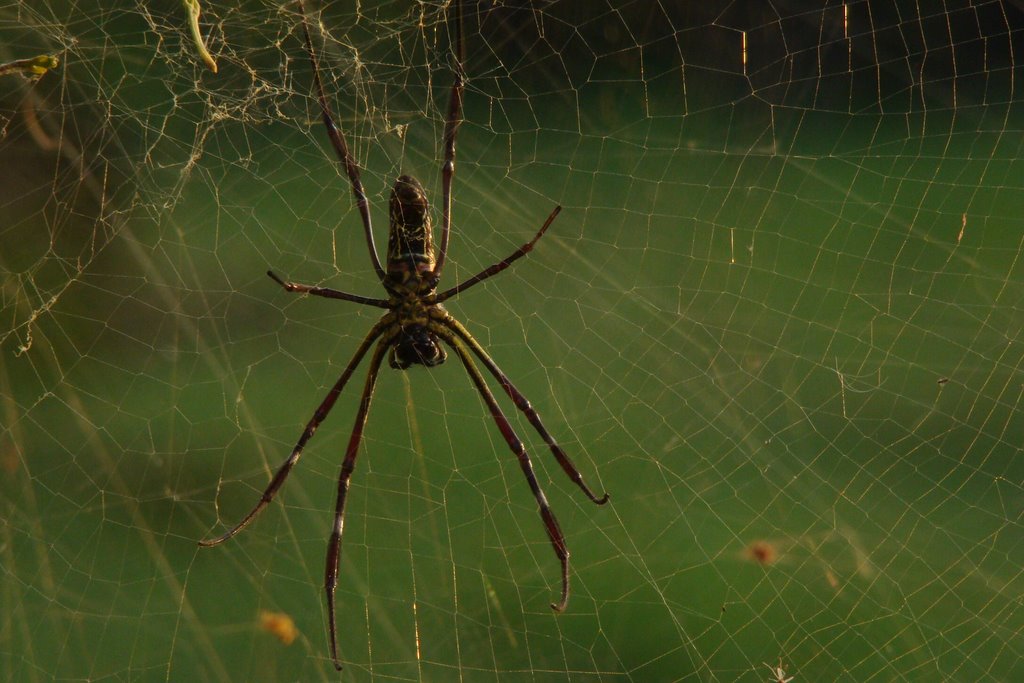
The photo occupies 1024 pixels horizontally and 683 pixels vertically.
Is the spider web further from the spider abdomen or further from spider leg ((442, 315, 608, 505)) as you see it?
the spider abdomen

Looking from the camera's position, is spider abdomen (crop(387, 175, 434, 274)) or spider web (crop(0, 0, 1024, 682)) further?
spider web (crop(0, 0, 1024, 682))

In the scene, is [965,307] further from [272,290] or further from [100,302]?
[100,302]

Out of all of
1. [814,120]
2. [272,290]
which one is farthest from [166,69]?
[814,120]

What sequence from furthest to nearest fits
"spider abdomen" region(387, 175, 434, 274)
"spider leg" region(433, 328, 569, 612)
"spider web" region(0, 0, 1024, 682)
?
1. "spider web" region(0, 0, 1024, 682)
2. "spider leg" region(433, 328, 569, 612)
3. "spider abdomen" region(387, 175, 434, 274)

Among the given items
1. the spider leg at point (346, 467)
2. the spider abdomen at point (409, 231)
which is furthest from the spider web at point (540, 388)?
the spider abdomen at point (409, 231)

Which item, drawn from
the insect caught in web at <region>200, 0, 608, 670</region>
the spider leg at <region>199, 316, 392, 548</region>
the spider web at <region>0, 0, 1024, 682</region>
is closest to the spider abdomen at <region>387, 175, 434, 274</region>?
the insect caught in web at <region>200, 0, 608, 670</region>

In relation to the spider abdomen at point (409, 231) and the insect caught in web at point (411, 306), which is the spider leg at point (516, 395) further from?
the spider abdomen at point (409, 231)

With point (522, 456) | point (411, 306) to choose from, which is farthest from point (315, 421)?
point (522, 456)
